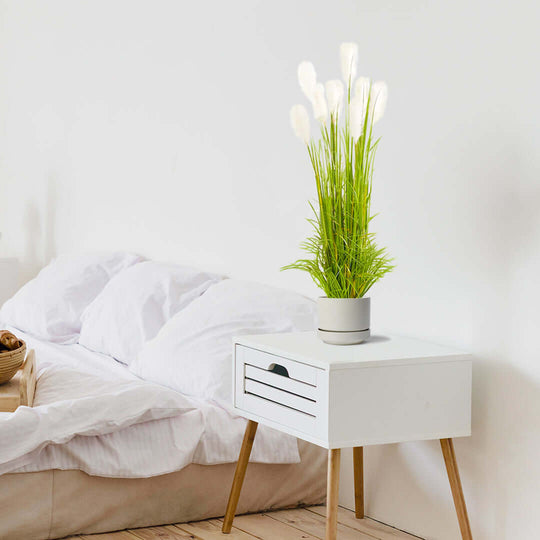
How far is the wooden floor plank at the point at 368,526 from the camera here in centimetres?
217

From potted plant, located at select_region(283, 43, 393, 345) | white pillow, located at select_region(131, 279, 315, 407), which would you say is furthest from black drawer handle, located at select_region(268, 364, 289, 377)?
white pillow, located at select_region(131, 279, 315, 407)

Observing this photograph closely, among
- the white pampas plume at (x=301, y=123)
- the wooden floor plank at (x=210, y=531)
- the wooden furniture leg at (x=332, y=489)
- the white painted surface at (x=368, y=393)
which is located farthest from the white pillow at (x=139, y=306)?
the wooden furniture leg at (x=332, y=489)

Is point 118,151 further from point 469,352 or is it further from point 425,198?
point 469,352

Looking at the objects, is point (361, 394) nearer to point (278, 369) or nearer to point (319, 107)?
point (278, 369)

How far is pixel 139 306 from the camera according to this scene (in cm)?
294

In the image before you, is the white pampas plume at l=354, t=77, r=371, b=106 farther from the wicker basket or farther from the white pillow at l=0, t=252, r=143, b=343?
the white pillow at l=0, t=252, r=143, b=343

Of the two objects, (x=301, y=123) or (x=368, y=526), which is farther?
(x=368, y=526)

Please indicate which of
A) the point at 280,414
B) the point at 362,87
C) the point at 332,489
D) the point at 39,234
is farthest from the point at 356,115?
the point at 39,234

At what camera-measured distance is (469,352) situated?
2.00 meters

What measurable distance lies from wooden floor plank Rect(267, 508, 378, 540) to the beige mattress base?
3 cm

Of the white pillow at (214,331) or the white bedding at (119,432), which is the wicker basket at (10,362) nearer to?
the white bedding at (119,432)

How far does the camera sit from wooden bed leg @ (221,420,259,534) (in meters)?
2.11

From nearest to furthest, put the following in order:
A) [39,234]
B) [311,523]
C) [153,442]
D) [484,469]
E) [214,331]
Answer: [484,469]
[153,442]
[311,523]
[214,331]
[39,234]

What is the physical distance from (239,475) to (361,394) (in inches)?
18.1
